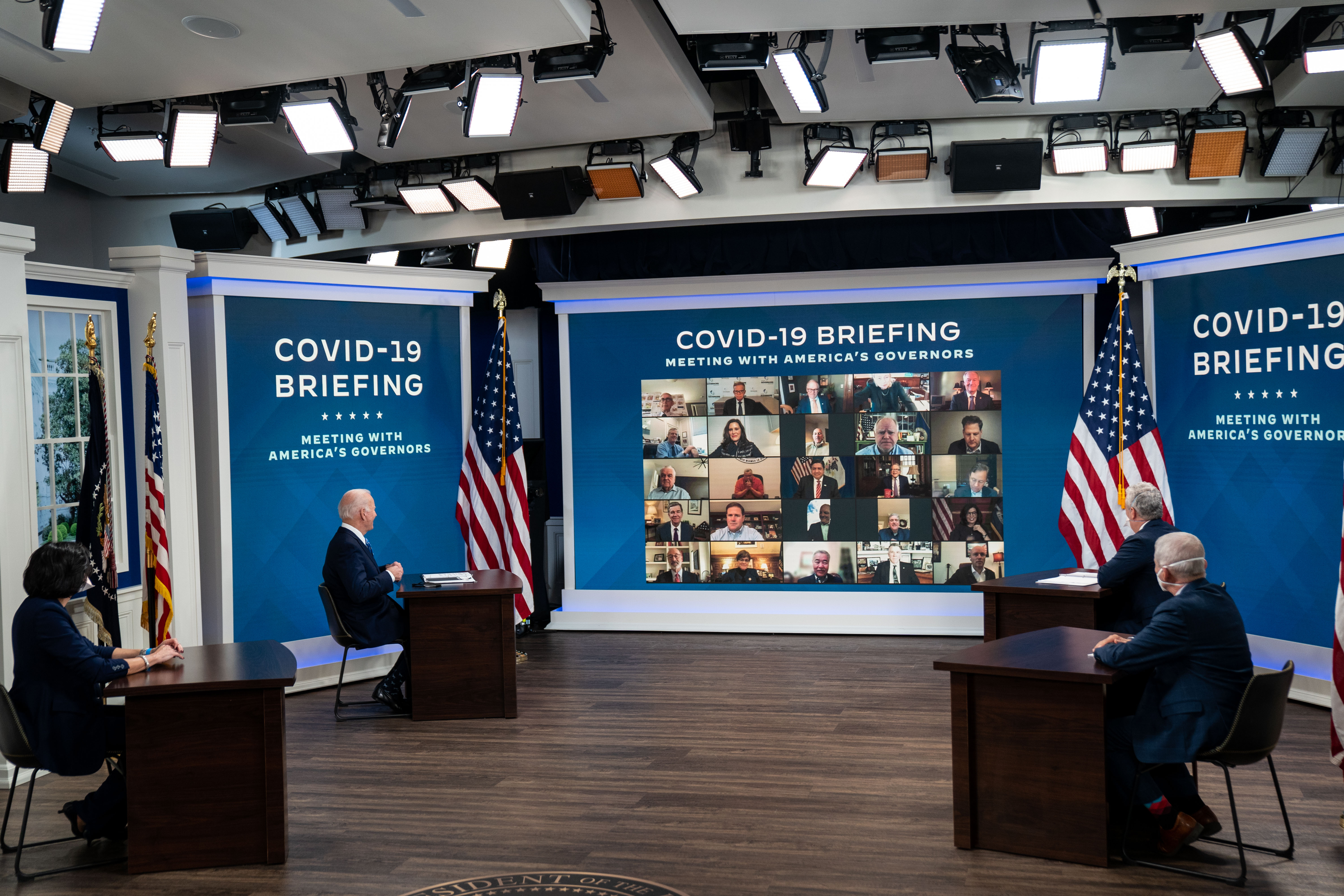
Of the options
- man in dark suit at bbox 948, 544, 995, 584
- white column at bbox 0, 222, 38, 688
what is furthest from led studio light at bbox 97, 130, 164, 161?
man in dark suit at bbox 948, 544, 995, 584

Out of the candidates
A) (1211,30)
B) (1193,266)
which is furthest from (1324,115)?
(1211,30)

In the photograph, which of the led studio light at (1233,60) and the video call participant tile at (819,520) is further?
the video call participant tile at (819,520)

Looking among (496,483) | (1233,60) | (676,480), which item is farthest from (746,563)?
(1233,60)

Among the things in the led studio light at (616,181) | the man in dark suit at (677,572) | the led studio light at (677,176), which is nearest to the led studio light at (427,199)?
the led studio light at (616,181)

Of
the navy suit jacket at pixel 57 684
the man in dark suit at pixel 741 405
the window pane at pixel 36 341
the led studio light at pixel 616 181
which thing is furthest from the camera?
the man in dark suit at pixel 741 405

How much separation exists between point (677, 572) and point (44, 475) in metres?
4.93

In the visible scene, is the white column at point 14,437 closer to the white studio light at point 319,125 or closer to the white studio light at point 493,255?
the white studio light at point 319,125

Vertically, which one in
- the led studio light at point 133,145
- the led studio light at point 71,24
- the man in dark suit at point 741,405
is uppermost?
the led studio light at point 133,145

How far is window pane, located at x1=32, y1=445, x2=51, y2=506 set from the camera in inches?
234

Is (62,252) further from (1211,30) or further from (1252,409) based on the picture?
(1252,409)

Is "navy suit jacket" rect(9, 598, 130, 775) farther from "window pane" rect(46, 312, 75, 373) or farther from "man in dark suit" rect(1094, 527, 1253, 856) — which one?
"man in dark suit" rect(1094, 527, 1253, 856)

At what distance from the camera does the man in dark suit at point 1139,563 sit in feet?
17.4

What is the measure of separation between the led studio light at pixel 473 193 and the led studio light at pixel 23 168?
281 cm

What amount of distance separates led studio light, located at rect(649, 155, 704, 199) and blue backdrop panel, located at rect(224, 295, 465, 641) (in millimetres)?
1972
